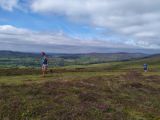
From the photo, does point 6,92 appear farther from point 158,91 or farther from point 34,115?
point 158,91

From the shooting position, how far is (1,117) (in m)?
19.6

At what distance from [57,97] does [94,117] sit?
6.00 m

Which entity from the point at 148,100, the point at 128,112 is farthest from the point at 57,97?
the point at 148,100

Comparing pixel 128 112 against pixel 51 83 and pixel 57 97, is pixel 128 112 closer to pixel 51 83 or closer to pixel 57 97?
pixel 57 97

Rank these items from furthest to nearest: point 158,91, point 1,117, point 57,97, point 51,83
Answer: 1. point 158,91
2. point 51,83
3. point 57,97
4. point 1,117

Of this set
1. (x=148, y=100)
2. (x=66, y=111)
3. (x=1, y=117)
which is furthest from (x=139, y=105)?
(x=1, y=117)

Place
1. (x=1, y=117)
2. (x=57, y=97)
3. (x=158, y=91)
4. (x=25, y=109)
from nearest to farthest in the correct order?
1. (x=1, y=117)
2. (x=25, y=109)
3. (x=57, y=97)
4. (x=158, y=91)

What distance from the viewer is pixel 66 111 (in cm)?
2125

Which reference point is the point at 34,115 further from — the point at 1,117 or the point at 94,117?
the point at 94,117

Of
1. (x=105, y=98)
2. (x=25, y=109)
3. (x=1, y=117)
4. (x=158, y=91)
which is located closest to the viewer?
(x=1, y=117)

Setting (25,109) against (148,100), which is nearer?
(25,109)

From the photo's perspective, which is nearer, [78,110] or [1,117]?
[1,117]

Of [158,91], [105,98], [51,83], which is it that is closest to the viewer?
[105,98]

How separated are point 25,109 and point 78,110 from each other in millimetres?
4802
